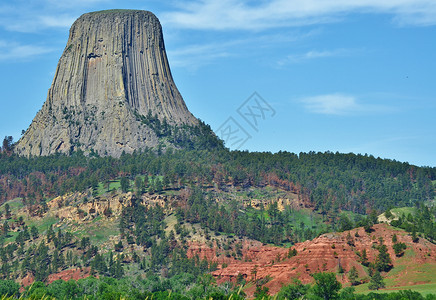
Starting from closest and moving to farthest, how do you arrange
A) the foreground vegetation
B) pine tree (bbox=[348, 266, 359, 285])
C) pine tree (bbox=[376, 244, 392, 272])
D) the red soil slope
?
the foreground vegetation
pine tree (bbox=[348, 266, 359, 285])
pine tree (bbox=[376, 244, 392, 272])
the red soil slope

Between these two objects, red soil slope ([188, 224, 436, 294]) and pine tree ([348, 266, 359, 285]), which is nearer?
pine tree ([348, 266, 359, 285])

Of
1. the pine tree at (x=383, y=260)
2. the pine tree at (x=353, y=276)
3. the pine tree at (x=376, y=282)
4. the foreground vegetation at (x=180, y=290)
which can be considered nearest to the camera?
the foreground vegetation at (x=180, y=290)

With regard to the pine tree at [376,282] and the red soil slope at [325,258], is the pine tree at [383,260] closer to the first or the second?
the red soil slope at [325,258]

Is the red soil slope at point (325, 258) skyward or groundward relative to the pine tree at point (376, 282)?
skyward

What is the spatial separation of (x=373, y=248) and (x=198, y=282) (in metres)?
37.1

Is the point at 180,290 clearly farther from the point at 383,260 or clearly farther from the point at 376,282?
the point at 383,260

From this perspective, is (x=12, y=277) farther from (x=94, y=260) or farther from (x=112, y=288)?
(x=112, y=288)

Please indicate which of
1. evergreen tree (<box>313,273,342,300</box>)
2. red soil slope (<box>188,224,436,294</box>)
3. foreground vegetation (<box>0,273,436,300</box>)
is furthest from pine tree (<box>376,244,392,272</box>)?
evergreen tree (<box>313,273,342,300</box>)

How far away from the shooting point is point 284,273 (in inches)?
6841

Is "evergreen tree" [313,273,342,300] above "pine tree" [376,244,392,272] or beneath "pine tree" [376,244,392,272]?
beneath

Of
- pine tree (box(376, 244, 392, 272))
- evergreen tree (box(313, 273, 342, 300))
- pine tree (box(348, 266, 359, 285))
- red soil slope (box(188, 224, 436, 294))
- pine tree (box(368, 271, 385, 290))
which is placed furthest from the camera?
red soil slope (box(188, 224, 436, 294))

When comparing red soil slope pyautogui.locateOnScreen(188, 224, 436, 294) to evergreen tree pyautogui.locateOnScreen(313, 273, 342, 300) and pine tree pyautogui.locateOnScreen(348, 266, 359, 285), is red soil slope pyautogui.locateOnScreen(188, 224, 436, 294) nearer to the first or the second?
pine tree pyautogui.locateOnScreen(348, 266, 359, 285)

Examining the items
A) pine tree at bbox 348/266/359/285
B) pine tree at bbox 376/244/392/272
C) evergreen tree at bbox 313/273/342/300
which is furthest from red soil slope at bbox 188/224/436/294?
evergreen tree at bbox 313/273/342/300

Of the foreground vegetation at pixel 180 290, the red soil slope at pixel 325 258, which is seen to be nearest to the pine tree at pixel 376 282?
the foreground vegetation at pixel 180 290
